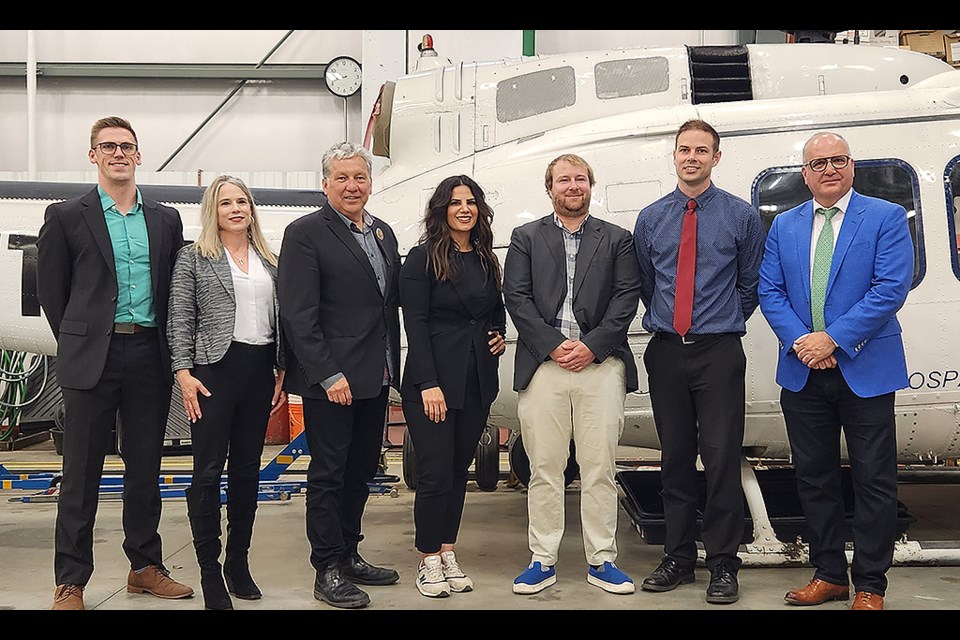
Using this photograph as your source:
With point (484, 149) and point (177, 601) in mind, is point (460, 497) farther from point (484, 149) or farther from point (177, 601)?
point (484, 149)

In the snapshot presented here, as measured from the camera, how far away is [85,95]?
1233cm

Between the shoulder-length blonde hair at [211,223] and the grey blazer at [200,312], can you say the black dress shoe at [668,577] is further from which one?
the shoulder-length blonde hair at [211,223]

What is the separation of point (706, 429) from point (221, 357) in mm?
2050

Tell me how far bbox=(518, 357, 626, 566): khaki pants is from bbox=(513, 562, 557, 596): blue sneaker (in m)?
0.05

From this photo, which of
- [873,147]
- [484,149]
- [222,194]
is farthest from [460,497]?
[873,147]

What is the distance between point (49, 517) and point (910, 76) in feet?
19.0

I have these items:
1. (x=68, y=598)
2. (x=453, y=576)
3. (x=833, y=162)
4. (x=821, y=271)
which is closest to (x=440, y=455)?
(x=453, y=576)

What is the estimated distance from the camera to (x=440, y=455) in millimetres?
4020

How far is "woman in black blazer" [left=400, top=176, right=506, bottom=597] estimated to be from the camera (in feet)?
13.1

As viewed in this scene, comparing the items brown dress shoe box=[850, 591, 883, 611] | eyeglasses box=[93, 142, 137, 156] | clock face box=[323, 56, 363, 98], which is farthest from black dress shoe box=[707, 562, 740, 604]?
clock face box=[323, 56, 363, 98]

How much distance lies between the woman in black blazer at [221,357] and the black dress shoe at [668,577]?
1.76 metres

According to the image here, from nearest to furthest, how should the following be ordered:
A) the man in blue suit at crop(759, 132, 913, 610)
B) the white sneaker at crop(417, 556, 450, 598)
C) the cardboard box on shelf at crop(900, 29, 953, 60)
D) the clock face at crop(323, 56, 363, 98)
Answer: the man in blue suit at crop(759, 132, 913, 610) < the white sneaker at crop(417, 556, 450, 598) < the cardboard box on shelf at crop(900, 29, 953, 60) < the clock face at crop(323, 56, 363, 98)

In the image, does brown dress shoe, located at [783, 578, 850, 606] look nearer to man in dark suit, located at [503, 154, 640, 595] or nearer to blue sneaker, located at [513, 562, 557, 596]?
man in dark suit, located at [503, 154, 640, 595]

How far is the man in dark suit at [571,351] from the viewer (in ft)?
13.2
